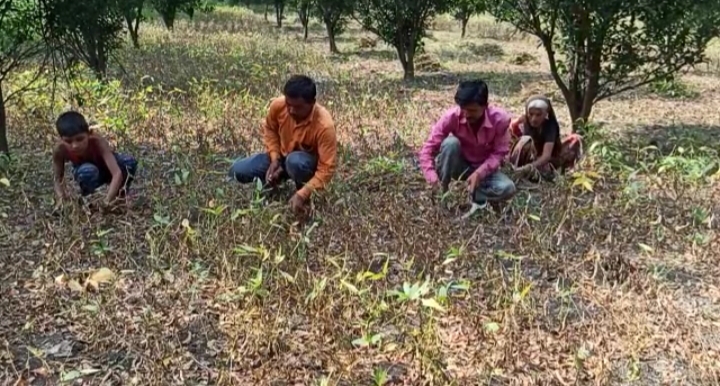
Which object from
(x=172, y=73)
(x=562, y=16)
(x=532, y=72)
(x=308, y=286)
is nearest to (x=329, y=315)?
(x=308, y=286)

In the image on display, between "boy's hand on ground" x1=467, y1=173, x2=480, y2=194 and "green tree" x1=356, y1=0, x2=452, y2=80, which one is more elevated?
"green tree" x1=356, y1=0, x2=452, y2=80

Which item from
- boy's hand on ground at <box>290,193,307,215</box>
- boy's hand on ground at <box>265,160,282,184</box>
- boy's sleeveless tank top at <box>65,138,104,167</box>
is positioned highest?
boy's sleeveless tank top at <box>65,138,104,167</box>

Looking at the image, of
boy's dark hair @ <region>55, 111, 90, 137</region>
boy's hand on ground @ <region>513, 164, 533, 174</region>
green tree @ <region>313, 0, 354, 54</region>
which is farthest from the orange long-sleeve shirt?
green tree @ <region>313, 0, 354, 54</region>

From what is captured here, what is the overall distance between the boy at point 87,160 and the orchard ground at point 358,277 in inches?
8.6

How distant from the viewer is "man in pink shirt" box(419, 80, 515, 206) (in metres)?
3.92

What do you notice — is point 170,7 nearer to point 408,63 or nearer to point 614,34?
point 408,63

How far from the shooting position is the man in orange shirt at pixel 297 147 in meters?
3.74

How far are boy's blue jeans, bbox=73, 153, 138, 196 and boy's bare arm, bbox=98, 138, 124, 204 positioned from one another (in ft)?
0.20

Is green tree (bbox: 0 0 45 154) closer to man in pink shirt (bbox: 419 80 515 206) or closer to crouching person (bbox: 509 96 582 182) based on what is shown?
man in pink shirt (bbox: 419 80 515 206)

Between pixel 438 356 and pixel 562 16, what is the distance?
14.5ft

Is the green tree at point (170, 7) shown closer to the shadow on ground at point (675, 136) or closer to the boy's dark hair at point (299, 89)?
the shadow on ground at point (675, 136)

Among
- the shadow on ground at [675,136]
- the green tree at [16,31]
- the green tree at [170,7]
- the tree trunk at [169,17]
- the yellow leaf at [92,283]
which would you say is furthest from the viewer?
the tree trunk at [169,17]

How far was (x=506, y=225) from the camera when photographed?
4004mm

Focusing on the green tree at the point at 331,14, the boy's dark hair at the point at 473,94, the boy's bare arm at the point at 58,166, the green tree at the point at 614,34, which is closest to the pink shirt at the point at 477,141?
the boy's dark hair at the point at 473,94
